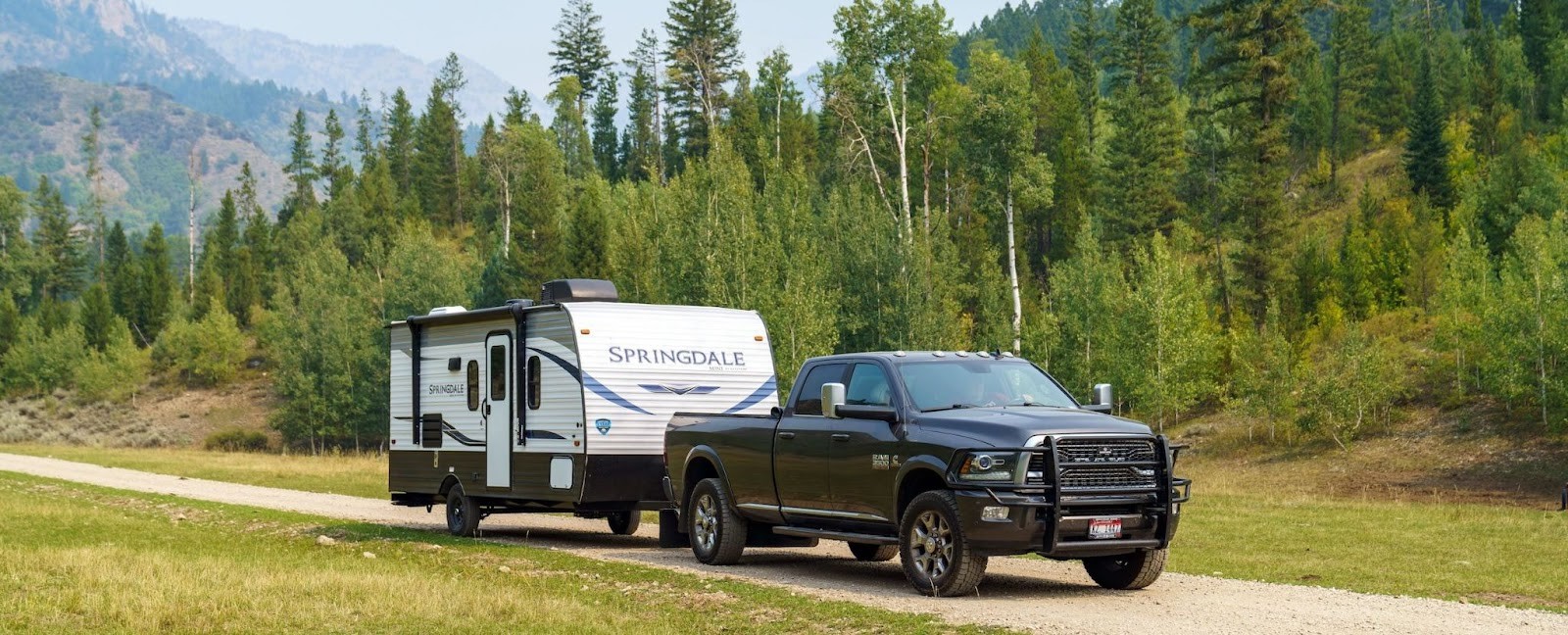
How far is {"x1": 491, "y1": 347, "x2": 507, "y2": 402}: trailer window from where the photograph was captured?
69.5ft

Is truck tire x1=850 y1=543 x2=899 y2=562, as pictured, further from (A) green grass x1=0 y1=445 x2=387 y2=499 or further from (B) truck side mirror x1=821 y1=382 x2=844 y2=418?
(A) green grass x1=0 y1=445 x2=387 y2=499

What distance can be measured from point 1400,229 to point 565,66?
74375 mm

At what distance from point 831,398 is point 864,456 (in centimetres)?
69

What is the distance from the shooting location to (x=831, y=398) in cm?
1455

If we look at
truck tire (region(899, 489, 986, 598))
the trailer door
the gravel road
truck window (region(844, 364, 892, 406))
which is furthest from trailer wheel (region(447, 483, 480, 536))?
truck tire (region(899, 489, 986, 598))

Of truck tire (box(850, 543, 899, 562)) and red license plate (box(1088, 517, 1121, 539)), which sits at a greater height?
red license plate (box(1088, 517, 1121, 539))

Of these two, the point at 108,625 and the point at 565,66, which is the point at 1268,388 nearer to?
the point at 108,625

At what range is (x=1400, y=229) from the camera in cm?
6506

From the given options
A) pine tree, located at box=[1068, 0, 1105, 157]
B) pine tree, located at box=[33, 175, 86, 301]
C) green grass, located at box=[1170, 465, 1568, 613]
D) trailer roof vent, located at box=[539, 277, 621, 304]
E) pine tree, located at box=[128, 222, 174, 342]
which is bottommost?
green grass, located at box=[1170, 465, 1568, 613]

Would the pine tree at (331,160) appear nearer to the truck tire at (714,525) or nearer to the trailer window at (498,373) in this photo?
the trailer window at (498,373)

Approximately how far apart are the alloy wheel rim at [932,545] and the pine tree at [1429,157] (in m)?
A: 67.9

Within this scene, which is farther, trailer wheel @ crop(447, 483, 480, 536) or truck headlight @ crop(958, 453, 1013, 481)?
trailer wheel @ crop(447, 483, 480, 536)

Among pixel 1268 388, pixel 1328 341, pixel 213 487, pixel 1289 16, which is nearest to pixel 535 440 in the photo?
pixel 213 487

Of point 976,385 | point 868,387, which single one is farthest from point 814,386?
point 976,385
